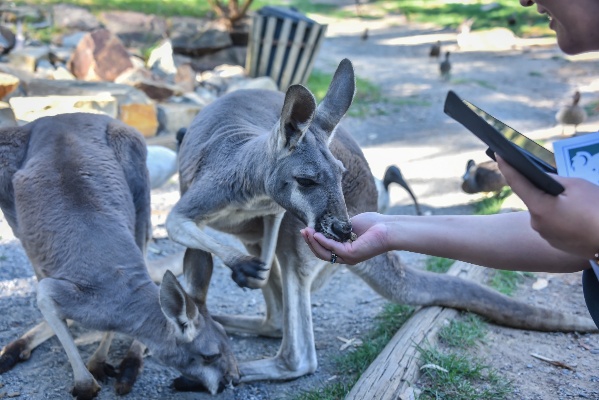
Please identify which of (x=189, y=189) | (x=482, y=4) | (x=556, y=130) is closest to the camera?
(x=189, y=189)

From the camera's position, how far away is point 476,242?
6.79 feet

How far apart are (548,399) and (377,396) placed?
27.4 inches

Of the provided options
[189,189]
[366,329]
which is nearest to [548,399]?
[366,329]

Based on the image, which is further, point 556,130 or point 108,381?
point 556,130

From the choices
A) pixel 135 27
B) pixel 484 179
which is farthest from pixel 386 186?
pixel 135 27

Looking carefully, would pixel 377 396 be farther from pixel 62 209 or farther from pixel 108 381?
pixel 62 209

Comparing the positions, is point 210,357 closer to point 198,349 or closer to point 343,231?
point 198,349

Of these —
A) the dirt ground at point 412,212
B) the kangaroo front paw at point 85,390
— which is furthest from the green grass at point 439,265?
the kangaroo front paw at point 85,390

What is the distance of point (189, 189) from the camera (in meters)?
3.17

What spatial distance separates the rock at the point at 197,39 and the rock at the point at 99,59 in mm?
2602

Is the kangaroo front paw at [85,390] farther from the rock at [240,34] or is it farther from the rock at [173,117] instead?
the rock at [240,34]

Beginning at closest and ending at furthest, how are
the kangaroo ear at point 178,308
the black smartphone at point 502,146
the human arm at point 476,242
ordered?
the black smartphone at point 502,146, the human arm at point 476,242, the kangaroo ear at point 178,308

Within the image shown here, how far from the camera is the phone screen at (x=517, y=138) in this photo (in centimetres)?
162

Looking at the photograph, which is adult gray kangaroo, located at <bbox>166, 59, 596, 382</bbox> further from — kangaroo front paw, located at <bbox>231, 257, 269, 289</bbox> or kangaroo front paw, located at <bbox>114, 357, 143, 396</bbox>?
kangaroo front paw, located at <bbox>114, 357, 143, 396</bbox>
